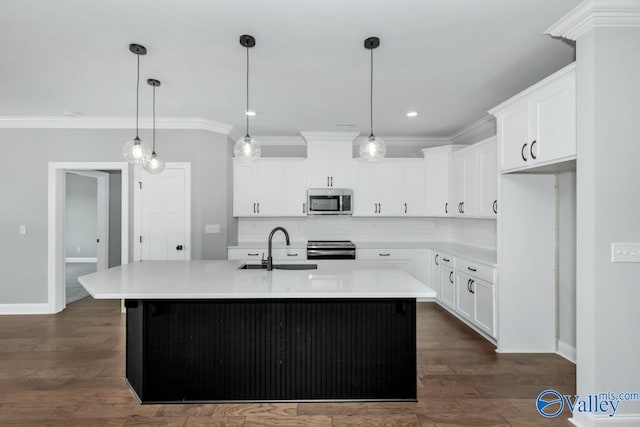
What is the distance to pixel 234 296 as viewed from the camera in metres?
2.06

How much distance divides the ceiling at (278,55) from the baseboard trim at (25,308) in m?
2.55

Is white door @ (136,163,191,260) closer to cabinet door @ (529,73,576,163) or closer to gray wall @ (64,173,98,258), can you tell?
cabinet door @ (529,73,576,163)

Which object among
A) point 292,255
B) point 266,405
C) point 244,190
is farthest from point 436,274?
point 266,405

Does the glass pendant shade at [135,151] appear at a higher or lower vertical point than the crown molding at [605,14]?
lower

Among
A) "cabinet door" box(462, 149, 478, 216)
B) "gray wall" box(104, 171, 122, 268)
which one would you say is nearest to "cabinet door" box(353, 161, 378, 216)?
"cabinet door" box(462, 149, 478, 216)

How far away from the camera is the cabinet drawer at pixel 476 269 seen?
135 inches

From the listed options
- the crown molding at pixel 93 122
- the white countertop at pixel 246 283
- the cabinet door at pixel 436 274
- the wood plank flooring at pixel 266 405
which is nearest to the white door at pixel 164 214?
the crown molding at pixel 93 122

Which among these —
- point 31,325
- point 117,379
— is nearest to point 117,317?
point 31,325

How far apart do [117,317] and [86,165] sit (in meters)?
2.10

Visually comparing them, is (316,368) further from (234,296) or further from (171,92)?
(171,92)

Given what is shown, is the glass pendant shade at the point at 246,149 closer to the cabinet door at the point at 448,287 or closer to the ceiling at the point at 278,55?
the ceiling at the point at 278,55

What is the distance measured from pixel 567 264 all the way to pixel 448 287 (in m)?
1.57

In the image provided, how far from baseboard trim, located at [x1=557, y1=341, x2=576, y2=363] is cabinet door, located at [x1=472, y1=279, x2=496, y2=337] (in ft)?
1.94
